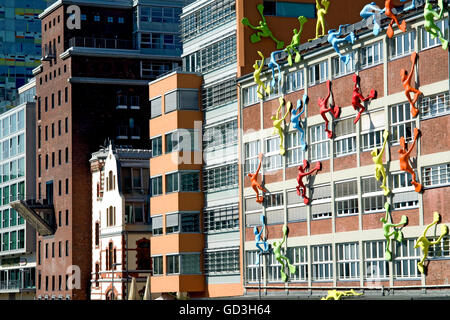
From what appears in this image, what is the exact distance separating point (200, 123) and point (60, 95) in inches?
1790

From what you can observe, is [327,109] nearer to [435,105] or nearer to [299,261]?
[299,261]

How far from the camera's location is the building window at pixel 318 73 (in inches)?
2785

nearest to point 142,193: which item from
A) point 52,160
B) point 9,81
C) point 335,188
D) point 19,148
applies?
point 52,160

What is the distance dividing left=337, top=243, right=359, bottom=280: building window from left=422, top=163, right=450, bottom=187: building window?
28.5 ft

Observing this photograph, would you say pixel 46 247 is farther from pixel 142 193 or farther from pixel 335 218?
pixel 335 218

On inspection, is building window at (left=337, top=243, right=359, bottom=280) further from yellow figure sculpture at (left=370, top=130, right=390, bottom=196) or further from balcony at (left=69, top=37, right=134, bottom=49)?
balcony at (left=69, top=37, right=134, bottom=49)

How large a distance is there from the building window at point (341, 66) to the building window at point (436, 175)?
1107 cm

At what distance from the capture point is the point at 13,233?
14712 cm

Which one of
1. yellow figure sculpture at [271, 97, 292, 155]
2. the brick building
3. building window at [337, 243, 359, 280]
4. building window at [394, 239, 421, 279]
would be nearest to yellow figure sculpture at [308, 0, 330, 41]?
the brick building

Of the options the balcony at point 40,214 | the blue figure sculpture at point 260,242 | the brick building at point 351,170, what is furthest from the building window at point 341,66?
the balcony at point 40,214

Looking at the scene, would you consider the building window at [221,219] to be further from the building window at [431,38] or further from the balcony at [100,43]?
the balcony at [100,43]
